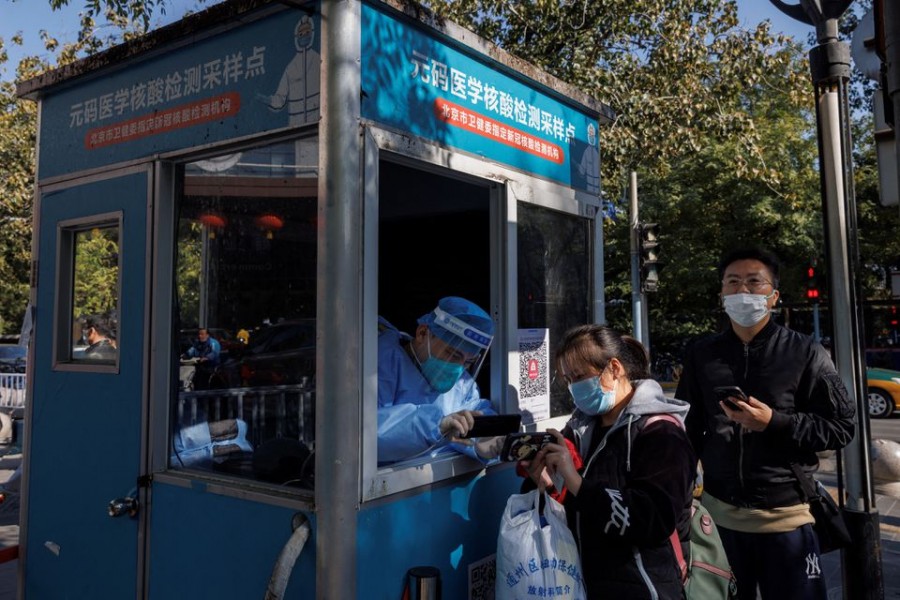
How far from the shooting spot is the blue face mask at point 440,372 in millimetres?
2930

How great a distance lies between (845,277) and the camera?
13.4 ft

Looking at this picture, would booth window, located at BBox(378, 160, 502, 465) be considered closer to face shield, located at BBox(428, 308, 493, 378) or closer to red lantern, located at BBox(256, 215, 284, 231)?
face shield, located at BBox(428, 308, 493, 378)

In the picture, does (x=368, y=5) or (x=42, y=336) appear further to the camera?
(x=42, y=336)

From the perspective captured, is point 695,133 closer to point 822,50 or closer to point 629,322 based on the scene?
point 822,50

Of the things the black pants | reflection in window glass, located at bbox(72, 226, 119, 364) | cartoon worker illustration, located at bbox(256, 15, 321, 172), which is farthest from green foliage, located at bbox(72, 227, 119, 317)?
the black pants

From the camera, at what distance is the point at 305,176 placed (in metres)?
2.34

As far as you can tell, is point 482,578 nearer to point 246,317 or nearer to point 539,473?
point 539,473

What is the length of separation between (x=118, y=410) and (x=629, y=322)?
19.9 meters

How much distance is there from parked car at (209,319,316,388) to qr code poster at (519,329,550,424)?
94cm

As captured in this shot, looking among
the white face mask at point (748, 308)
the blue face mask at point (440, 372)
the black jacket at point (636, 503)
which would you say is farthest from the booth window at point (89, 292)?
the white face mask at point (748, 308)

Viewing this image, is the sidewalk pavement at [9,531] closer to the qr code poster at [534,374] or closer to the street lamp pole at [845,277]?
the qr code poster at [534,374]

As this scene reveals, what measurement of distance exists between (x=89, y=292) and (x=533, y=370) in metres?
1.89

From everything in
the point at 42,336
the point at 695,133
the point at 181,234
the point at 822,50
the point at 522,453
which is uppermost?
the point at 695,133

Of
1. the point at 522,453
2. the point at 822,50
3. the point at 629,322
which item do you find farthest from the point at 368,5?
the point at 629,322
